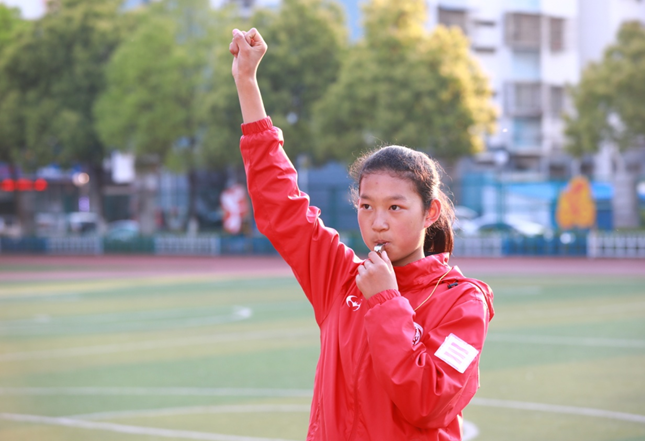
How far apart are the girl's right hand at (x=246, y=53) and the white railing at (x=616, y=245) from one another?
23788 millimetres

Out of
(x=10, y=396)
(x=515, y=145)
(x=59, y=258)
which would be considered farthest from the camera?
(x=515, y=145)

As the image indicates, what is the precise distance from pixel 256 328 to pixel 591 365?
15.6 ft

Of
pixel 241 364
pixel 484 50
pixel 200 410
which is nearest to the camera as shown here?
pixel 200 410

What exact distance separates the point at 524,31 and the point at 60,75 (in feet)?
71.6

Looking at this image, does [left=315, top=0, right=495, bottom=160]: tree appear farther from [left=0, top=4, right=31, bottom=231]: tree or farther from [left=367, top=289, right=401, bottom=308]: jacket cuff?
[left=367, top=289, right=401, bottom=308]: jacket cuff

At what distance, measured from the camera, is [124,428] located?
653 centimetres

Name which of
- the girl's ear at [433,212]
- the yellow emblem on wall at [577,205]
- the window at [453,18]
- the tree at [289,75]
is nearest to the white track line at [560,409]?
the girl's ear at [433,212]

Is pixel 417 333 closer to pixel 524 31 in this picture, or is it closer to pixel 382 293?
pixel 382 293

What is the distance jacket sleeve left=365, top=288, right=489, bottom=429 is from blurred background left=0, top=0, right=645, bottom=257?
863 inches

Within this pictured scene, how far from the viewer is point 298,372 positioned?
28.3 ft

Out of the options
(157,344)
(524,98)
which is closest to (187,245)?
(524,98)

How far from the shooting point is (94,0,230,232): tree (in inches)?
1208

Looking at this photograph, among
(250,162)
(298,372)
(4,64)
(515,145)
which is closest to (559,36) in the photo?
(515,145)

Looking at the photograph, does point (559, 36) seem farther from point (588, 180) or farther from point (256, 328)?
point (256, 328)
